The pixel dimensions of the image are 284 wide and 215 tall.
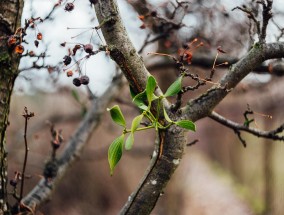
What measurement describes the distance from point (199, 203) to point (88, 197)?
11.2 ft

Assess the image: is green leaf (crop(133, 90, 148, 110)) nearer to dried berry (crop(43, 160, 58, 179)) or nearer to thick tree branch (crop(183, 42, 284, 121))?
thick tree branch (crop(183, 42, 284, 121))

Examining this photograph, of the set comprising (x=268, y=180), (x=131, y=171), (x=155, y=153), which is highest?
(x=155, y=153)

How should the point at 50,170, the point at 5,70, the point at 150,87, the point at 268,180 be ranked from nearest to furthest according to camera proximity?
the point at 150,87 → the point at 5,70 → the point at 50,170 → the point at 268,180

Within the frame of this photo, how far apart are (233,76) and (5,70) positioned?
0.75 metres

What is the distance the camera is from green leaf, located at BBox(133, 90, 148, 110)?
119 centimetres

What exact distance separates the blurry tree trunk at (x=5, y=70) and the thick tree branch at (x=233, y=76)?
60cm

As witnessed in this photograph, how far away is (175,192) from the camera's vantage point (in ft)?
18.0

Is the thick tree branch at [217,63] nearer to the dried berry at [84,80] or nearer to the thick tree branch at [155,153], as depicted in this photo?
the thick tree branch at [155,153]

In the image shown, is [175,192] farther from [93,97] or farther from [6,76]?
[6,76]

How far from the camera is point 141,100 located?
123cm

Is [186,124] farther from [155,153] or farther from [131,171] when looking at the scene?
[131,171]

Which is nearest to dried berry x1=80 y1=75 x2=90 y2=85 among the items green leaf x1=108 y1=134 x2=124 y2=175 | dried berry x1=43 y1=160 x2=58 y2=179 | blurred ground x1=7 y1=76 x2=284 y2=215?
green leaf x1=108 y1=134 x2=124 y2=175

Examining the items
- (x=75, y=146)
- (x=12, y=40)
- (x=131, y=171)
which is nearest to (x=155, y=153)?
(x=12, y=40)

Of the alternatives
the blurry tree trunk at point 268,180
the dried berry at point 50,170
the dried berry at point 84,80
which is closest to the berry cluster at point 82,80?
the dried berry at point 84,80
